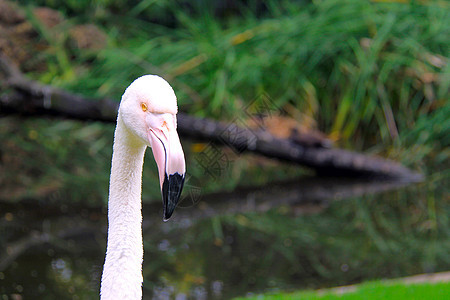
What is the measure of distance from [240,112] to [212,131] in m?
1.18

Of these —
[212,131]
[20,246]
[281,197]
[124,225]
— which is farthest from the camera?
[212,131]

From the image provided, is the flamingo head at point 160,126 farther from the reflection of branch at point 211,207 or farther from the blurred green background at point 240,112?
the reflection of branch at point 211,207

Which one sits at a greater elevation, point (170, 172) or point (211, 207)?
point (211, 207)

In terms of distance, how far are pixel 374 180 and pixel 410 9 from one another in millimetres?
2582

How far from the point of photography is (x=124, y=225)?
2695mm

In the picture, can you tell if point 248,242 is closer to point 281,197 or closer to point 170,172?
point 281,197

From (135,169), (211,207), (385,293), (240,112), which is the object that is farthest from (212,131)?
(135,169)

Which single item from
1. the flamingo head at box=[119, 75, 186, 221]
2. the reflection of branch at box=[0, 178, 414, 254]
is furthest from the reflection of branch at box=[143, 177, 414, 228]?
the flamingo head at box=[119, 75, 186, 221]

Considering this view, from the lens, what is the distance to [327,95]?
8.63m

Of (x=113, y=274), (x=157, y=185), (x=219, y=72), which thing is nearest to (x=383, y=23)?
(x=219, y=72)

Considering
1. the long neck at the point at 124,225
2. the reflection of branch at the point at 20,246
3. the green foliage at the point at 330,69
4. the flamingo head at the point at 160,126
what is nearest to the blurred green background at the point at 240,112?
the green foliage at the point at 330,69

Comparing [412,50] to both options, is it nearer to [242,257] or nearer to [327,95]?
[327,95]

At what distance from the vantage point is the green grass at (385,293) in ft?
14.4

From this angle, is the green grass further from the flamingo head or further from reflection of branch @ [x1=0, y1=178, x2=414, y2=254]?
the flamingo head
